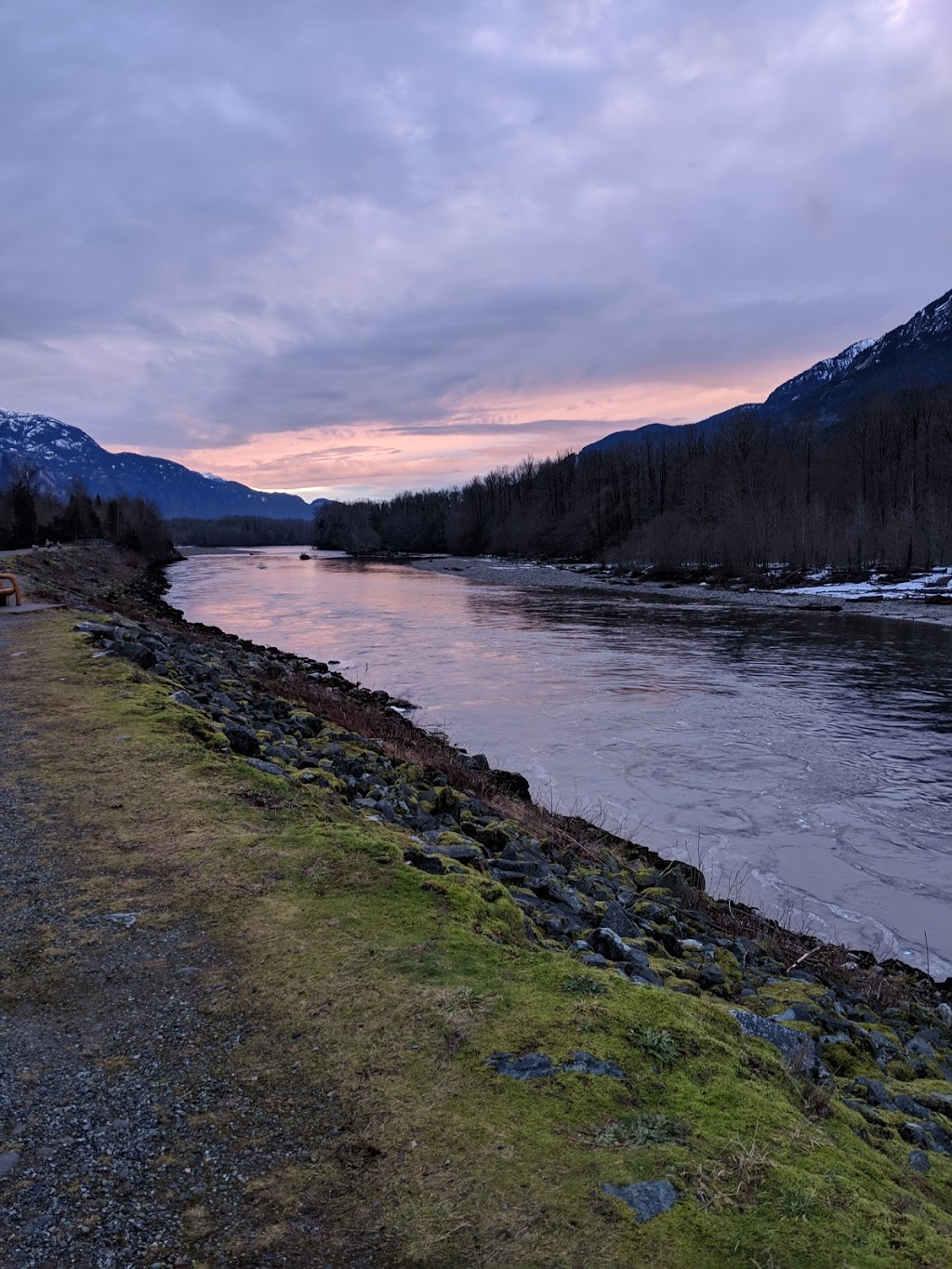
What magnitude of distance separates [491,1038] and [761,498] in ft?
265

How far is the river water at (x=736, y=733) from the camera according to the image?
10.4 metres

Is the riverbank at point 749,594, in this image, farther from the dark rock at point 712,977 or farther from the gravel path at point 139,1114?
the gravel path at point 139,1114

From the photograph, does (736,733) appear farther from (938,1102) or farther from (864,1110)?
(864,1110)

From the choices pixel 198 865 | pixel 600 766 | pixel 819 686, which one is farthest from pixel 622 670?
pixel 198 865

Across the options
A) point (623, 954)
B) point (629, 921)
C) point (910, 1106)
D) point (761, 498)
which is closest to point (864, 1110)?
point (910, 1106)

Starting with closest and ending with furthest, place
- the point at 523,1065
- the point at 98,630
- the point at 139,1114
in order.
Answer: the point at 139,1114 → the point at 523,1065 → the point at 98,630

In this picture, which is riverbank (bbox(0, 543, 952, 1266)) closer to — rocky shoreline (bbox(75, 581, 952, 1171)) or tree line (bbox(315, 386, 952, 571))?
rocky shoreline (bbox(75, 581, 952, 1171))

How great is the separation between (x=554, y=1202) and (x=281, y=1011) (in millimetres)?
1707

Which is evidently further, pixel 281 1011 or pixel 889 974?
pixel 889 974

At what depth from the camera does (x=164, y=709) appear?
9.95 meters

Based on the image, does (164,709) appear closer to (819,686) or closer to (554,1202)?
(554,1202)

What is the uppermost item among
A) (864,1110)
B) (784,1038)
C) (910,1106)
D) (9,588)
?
(9,588)

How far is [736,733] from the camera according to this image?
17.6 meters

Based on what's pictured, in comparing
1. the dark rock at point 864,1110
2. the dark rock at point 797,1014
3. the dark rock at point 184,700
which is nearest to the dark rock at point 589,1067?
the dark rock at point 864,1110
